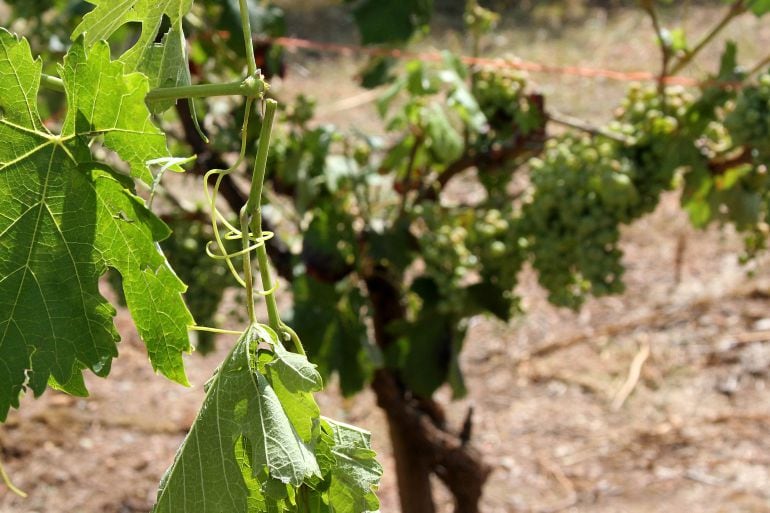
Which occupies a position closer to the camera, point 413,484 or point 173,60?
point 173,60

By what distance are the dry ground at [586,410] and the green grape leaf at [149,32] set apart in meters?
1.68

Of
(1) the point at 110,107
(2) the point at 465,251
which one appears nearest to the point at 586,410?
(2) the point at 465,251

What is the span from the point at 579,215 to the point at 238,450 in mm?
927

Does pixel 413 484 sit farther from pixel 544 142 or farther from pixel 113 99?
pixel 113 99

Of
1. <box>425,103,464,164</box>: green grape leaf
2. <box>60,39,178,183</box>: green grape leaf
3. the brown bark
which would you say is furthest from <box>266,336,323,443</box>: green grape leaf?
the brown bark

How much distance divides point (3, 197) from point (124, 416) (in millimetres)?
2451

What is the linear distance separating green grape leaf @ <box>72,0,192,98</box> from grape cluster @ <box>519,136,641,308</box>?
835 millimetres

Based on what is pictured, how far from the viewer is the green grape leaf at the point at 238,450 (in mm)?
649

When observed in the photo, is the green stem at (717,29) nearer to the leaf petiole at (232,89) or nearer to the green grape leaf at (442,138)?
the green grape leaf at (442,138)

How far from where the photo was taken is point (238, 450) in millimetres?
677

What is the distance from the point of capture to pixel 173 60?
756mm

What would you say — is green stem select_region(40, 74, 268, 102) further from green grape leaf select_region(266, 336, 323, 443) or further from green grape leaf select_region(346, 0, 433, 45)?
green grape leaf select_region(346, 0, 433, 45)

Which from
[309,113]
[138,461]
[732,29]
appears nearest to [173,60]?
[309,113]

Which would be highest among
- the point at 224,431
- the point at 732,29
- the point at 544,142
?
the point at 732,29
